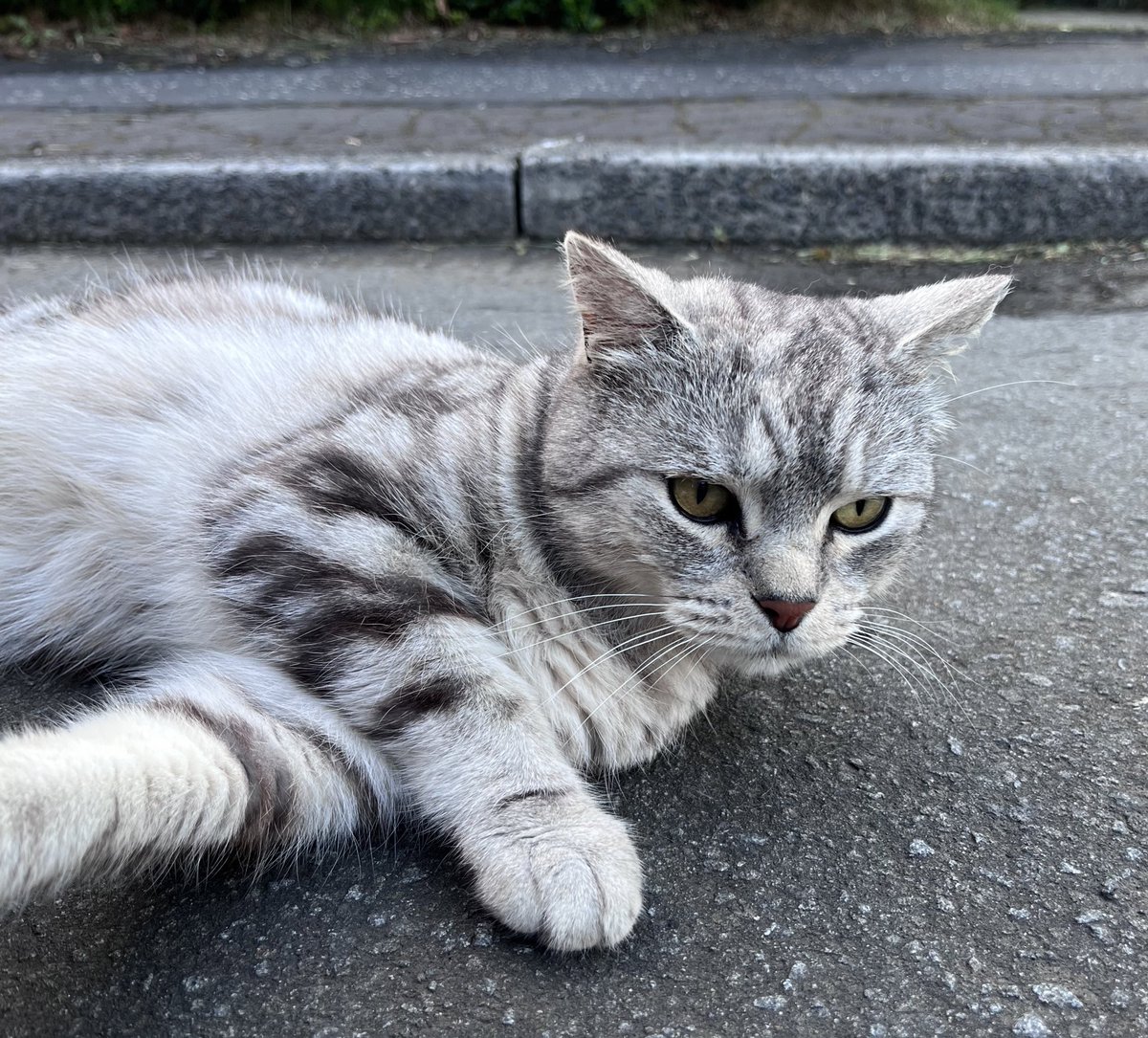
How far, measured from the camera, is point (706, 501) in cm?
190

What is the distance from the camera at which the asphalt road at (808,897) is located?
147 cm

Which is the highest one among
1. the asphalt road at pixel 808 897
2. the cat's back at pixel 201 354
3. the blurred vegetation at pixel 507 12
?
the blurred vegetation at pixel 507 12

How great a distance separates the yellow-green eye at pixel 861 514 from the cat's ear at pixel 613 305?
1.51 feet

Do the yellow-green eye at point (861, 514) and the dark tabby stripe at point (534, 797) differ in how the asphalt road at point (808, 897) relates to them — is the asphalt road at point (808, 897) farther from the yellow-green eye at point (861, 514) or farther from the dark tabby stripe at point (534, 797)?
the yellow-green eye at point (861, 514)

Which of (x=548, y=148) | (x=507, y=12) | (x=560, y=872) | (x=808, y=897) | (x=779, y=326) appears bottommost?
(x=808, y=897)

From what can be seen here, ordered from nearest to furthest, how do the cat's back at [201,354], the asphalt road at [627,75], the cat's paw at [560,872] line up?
1. the cat's paw at [560,872]
2. the cat's back at [201,354]
3. the asphalt road at [627,75]

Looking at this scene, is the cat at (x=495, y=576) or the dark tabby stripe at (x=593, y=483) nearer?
the cat at (x=495, y=576)

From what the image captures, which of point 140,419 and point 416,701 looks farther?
point 140,419

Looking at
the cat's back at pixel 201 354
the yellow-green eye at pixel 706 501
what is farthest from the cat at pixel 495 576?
the cat's back at pixel 201 354

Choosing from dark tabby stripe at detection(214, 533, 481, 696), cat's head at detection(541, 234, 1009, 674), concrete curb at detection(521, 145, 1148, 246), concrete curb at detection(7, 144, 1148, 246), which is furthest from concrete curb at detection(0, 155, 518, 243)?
dark tabby stripe at detection(214, 533, 481, 696)

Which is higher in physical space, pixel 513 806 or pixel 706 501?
pixel 706 501

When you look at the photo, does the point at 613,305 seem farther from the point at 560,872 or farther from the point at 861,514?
the point at 560,872

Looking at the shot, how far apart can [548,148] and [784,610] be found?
3.62m

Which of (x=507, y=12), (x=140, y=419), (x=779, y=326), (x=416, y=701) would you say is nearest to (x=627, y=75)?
(x=507, y=12)
